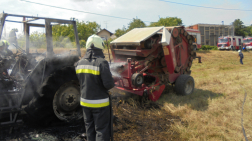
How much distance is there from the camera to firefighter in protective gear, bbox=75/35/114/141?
2400 mm

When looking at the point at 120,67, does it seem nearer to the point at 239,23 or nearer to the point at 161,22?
the point at 161,22

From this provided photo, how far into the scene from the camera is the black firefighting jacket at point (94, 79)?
2389 mm

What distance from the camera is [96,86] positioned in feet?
8.05

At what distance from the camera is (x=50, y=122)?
3.24 meters

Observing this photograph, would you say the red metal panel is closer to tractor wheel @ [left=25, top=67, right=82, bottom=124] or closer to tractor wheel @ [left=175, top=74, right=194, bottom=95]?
tractor wheel @ [left=175, top=74, right=194, bottom=95]

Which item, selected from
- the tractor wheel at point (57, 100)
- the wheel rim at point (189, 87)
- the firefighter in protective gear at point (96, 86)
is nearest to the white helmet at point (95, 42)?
the firefighter in protective gear at point (96, 86)

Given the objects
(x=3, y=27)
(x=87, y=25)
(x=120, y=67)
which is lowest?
(x=120, y=67)

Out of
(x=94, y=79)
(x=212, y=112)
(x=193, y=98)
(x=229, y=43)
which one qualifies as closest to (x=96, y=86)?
(x=94, y=79)

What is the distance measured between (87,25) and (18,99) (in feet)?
114

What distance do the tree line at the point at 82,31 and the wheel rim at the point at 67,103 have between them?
96 centimetres

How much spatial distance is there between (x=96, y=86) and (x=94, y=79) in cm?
10

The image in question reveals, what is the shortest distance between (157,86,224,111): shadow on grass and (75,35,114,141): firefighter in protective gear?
9.56ft

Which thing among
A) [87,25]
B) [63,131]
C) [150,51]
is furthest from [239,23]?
[63,131]

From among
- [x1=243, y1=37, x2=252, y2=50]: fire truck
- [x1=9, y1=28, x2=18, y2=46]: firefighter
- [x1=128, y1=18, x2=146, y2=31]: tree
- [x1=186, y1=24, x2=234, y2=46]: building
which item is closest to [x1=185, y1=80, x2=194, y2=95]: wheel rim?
[x1=9, y1=28, x2=18, y2=46]: firefighter
